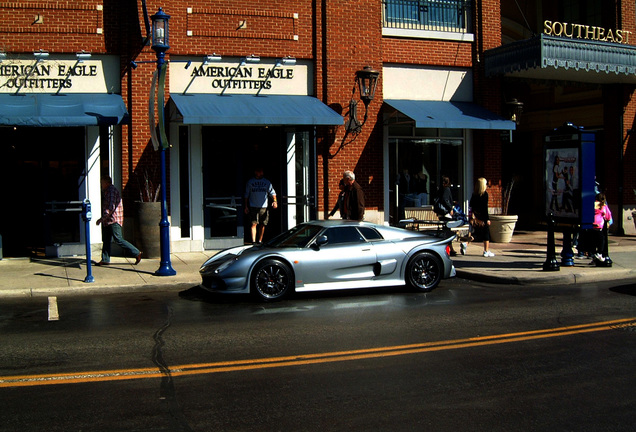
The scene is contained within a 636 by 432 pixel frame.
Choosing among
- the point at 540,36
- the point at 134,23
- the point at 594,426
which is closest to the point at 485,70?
the point at 540,36

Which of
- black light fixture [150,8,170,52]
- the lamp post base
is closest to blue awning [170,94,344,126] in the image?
black light fixture [150,8,170,52]

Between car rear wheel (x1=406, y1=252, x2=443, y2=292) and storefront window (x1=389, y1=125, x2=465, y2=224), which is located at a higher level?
storefront window (x1=389, y1=125, x2=465, y2=224)

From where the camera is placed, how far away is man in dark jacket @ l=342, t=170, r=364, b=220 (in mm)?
14047

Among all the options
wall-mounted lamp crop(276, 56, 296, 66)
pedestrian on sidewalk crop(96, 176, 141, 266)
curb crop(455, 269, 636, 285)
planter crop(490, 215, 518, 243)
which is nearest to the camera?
curb crop(455, 269, 636, 285)

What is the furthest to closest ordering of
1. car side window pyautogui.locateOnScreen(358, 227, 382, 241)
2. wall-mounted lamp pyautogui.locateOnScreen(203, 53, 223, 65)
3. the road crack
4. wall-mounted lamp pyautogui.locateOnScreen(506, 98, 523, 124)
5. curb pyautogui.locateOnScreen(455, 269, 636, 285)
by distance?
wall-mounted lamp pyautogui.locateOnScreen(506, 98, 523, 124) < wall-mounted lamp pyautogui.locateOnScreen(203, 53, 223, 65) < curb pyautogui.locateOnScreen(455, 269, 636, 285) < car side window pyautogui.locateOnScreen(358, 227, 382, 241) < the road crack

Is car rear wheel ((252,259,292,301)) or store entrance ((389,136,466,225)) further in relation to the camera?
store entrance ((389,136,466,225))

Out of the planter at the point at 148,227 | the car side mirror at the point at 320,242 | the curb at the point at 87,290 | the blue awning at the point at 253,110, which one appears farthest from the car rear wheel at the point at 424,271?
the planter at the point at 148,227

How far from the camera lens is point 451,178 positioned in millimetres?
18891

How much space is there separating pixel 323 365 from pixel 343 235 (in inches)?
176

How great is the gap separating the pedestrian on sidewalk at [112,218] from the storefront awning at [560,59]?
415 inches

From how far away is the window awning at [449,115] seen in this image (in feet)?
54.4

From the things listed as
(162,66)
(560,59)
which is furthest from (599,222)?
(162,66)

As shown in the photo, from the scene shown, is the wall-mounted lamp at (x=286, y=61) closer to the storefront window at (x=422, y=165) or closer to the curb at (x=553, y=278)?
the storefront window at (x=422, y=165)

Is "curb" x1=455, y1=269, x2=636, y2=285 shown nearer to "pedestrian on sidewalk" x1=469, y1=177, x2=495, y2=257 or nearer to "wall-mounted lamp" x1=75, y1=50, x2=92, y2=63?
"pedestrian on sidewalk" x1=469, y1=177, x2=495, y2=257
